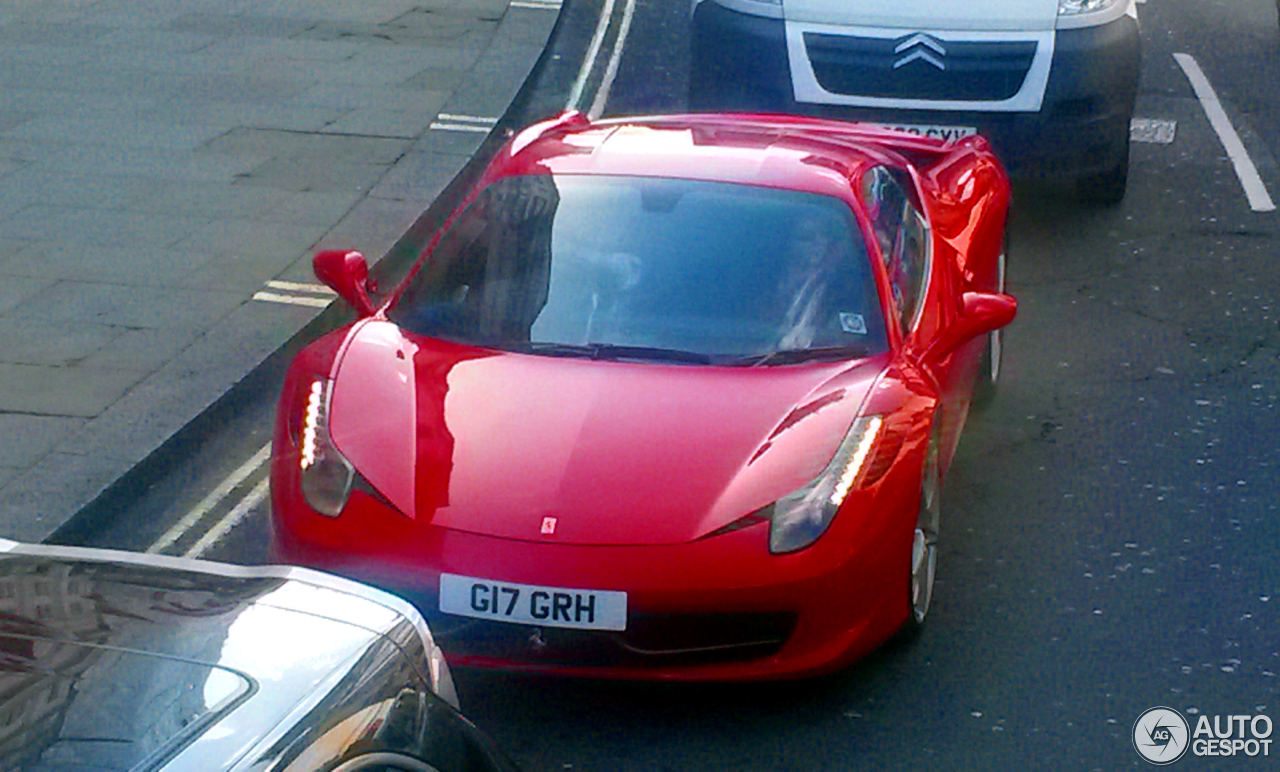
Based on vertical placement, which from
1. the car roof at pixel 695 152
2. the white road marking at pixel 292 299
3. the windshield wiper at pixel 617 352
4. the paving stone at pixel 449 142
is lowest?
the paving stone at pixel 449 142

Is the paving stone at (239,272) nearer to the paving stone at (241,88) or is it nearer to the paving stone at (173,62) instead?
the paving stone at (241,88)

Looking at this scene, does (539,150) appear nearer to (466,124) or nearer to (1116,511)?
(1116,511)

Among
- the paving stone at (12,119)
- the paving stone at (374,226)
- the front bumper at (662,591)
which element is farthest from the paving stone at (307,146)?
the front bumper at (662,591)

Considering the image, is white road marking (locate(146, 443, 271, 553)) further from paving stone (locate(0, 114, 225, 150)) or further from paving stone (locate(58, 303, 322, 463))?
paving stone (locate(0, 114, 225, 150))

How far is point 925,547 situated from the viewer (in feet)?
18.1

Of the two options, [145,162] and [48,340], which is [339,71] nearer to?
[145,162]

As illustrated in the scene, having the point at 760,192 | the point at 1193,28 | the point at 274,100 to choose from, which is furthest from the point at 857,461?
the point at 1193,28

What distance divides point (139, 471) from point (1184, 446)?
12.3 ft

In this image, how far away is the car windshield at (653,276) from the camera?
18.8ft

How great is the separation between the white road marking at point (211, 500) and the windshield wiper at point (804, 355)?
2.04 metres

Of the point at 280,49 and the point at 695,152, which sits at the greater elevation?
the point at 695,152

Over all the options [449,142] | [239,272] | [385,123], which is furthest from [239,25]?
[239,272]

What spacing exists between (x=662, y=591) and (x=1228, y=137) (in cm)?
856

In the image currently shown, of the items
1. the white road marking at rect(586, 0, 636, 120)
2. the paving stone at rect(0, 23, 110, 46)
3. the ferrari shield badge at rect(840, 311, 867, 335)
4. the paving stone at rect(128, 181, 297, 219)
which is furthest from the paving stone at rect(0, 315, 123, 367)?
the paving stone at rect(0, 23, 110, 46)
